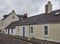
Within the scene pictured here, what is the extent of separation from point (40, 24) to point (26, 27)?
7.34 meters

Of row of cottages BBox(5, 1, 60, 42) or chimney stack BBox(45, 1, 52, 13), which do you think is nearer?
row of cottages BBox(5, 1, 60, 42)

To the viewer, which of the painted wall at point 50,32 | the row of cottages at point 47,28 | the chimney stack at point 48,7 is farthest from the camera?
the chimney stack at point 48,7

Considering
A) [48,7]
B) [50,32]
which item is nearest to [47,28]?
[50,32]

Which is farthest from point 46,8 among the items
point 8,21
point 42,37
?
point 8,21

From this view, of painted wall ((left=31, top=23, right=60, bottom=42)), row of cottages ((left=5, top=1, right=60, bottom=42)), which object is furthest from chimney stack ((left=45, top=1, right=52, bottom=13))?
painted wall ((left=31, top=23, right=60, bottom=42))

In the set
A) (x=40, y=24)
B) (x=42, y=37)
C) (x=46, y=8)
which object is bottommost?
(x=42, y=37)

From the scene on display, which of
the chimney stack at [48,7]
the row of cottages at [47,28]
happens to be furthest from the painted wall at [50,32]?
the chimney stack at [48,7]

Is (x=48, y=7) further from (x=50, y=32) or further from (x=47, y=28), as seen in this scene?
(x=50, y=32)

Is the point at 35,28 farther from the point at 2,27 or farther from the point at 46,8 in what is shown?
the point at 2,27

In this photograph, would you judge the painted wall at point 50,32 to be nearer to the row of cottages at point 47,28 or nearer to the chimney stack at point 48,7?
the row of cottages at point 47,28

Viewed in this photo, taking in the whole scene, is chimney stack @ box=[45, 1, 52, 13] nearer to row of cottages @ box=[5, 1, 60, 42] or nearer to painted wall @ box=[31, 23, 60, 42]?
row of cottages @ box=[5, 1, 60, 42]

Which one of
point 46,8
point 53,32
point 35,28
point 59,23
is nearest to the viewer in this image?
point 59,23

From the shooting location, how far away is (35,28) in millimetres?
31453

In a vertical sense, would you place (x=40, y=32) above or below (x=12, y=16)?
below
